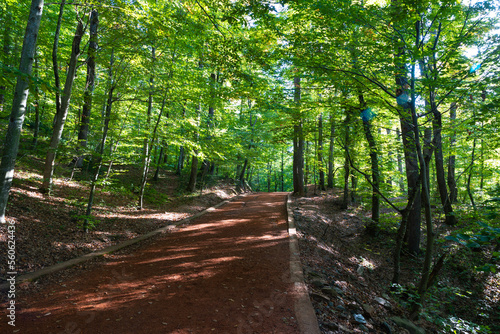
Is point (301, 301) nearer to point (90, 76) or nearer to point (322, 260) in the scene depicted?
point (322, 260)

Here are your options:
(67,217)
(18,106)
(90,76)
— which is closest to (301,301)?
(18,106)

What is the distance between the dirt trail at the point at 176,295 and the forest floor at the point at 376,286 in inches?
26.2

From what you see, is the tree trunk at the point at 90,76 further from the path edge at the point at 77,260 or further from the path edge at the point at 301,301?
the path edge at the point at 301,301

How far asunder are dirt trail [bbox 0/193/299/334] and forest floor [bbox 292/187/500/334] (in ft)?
2.18

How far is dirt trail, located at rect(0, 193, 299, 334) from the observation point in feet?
9.53

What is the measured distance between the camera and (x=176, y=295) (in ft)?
11.9

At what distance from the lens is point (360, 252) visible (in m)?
7.94

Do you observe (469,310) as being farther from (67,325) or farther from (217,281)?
(67,325)

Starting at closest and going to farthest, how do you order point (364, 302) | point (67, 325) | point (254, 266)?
1. point (67, 325)
2. point (364, 302)
3. point (254, 266)

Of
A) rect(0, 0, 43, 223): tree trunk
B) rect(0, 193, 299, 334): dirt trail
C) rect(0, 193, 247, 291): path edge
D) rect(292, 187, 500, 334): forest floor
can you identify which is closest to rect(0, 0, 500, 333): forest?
rect(0, 0, 43, 223): tree trunk

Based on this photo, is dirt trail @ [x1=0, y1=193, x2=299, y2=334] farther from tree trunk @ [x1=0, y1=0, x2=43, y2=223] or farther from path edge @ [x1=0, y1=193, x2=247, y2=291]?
tree trunk @ [x1=0, y1=0, x2=43, y2=223]

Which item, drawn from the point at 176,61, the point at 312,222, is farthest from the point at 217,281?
the point at 176,61

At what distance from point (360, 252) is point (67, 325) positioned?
7823 mm

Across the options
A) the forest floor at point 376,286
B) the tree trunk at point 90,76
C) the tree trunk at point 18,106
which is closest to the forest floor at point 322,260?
the forest floor at point 376,286
